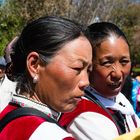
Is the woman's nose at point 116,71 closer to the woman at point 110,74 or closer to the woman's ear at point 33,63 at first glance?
the woman at point 110,74

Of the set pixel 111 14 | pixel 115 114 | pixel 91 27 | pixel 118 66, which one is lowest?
pixel 111 14

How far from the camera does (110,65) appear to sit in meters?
2.29

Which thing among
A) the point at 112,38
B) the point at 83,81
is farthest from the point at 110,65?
the point at 83,81

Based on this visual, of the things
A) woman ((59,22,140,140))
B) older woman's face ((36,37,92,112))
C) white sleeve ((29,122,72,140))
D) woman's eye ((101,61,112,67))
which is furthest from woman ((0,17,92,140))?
woman's eye ((101,61,112,67))

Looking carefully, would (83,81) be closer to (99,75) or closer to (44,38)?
(44,38)

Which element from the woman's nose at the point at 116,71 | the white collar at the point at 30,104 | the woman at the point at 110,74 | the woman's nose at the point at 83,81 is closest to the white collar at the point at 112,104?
the woman at the point at 110,74

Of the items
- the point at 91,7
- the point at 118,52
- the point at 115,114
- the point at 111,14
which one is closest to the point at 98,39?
the point at 118,52

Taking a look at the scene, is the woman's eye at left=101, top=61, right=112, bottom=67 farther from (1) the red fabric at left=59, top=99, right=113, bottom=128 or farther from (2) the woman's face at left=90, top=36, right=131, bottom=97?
(1) the red fabric at left=59, top=99, right=113, bottom=128

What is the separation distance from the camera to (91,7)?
1817 cm

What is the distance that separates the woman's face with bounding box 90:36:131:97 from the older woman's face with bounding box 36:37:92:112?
1.76ft

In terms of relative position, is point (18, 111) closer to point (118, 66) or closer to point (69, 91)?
point (69, 91)

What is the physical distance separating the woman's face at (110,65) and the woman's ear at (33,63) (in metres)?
0.64

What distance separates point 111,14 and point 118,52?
1895 cm

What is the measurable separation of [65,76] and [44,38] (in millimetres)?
165
